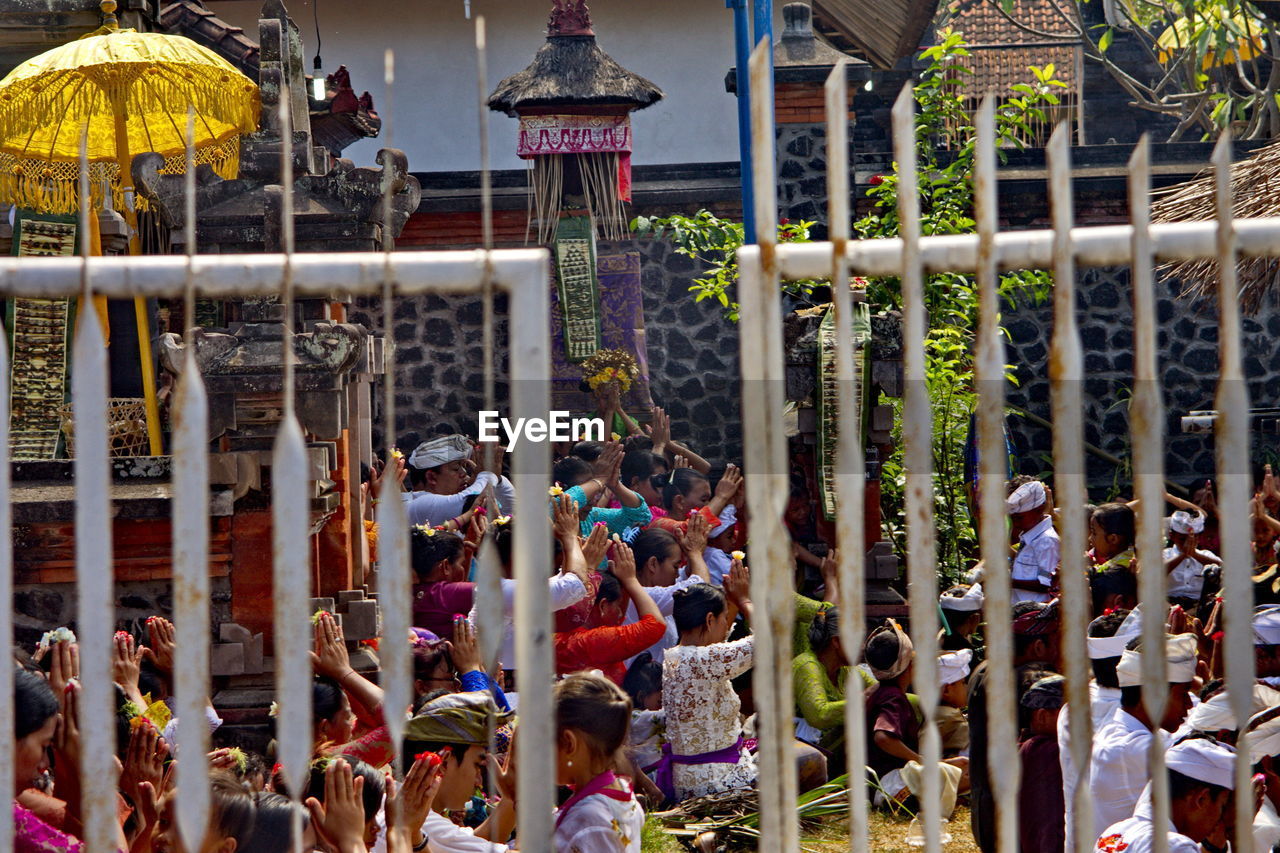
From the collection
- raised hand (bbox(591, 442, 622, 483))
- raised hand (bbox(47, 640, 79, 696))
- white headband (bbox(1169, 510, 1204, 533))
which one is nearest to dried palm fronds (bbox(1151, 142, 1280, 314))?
white headband (bbox(1169, 510, 1204, 533))

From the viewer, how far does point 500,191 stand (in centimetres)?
1170

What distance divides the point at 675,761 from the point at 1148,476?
3.69 metres

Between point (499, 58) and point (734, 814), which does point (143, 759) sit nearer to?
point (734, 814)

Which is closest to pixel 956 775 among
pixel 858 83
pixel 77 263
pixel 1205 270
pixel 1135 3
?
pixel 1205 270

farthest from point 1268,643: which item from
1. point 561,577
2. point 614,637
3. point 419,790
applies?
point 419,790

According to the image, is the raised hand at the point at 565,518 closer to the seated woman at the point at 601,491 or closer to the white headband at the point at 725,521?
the seated woman at the point at 601,491

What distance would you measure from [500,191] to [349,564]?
→ 6609 millimetres

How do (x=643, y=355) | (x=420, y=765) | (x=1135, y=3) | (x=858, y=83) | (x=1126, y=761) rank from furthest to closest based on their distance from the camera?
(x=1135, y=3) < (x=858, y=83) < (x=643, y=355) < (x=1126, y=761) < (x=420, y=765)

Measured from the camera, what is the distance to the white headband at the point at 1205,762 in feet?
10.1

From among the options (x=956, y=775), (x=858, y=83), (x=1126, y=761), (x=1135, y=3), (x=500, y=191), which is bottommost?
(x=956, y=775)

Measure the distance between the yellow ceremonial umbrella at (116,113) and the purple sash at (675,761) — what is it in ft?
8.50

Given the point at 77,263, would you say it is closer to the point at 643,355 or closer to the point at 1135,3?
the point at 643,355

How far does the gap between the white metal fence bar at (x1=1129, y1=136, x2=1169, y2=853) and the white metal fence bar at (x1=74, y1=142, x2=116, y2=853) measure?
119cm

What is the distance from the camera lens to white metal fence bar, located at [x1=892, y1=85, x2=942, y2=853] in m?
1.63
